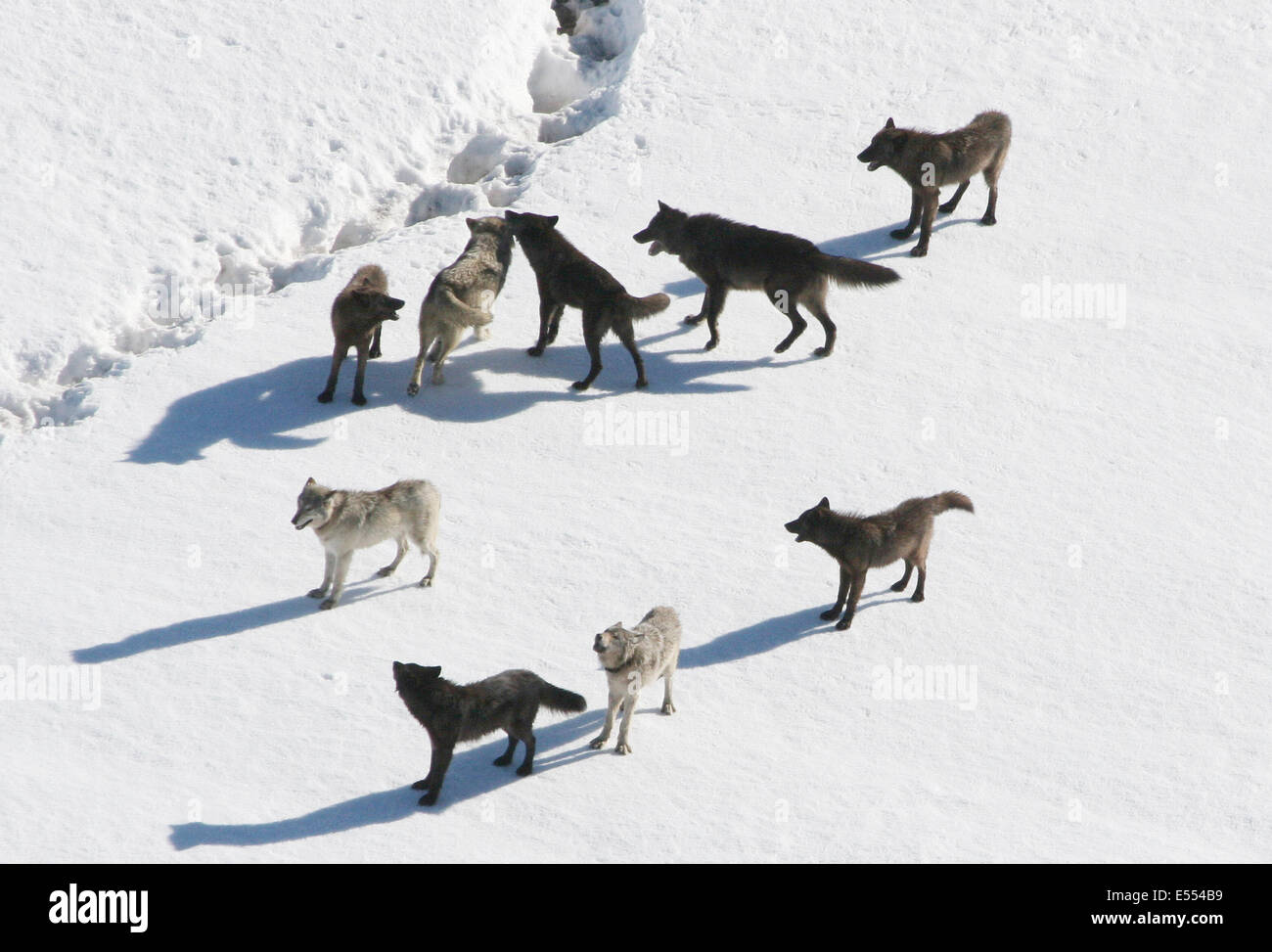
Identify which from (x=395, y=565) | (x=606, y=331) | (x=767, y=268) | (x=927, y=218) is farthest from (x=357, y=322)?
(x=927, y=218)

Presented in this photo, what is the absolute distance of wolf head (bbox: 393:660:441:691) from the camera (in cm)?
1070

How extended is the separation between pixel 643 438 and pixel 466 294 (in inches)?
99.2

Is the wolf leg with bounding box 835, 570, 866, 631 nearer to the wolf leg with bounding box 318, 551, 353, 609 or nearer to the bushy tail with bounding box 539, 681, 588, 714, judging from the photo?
the bushy tail with bounding box 539, 681, 588, 714

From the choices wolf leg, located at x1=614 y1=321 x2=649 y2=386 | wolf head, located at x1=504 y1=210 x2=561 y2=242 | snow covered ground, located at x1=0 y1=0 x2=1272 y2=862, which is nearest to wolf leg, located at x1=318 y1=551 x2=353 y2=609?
snow covered ground, located at x1=0 y1=0 x2=1272 y2=862

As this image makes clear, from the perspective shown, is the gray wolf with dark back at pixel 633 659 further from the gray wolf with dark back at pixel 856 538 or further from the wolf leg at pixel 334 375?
the wolf leg at pixel 334 375

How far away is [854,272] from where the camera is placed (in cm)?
1658

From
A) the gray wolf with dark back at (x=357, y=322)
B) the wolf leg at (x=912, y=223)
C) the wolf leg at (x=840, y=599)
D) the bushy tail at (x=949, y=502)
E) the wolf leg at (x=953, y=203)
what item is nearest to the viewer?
the wolf leg at (x=840, y=599)

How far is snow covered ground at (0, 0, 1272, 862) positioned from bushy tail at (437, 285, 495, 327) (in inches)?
28.4

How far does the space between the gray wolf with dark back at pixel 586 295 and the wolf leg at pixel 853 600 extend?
413cm

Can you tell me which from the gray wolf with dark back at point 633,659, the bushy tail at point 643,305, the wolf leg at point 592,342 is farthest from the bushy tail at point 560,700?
the bushy tail at point 643,305

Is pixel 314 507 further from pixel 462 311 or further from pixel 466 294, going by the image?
pixel 466 294

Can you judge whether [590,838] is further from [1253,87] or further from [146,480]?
[1253,87]

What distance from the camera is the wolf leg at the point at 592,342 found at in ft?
52.7

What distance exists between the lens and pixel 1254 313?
1797cm
